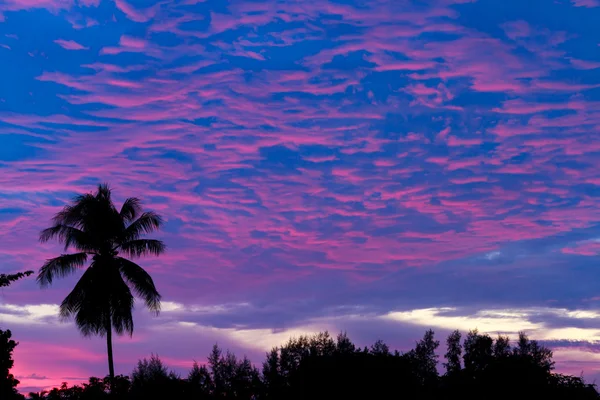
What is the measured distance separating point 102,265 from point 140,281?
2568mm

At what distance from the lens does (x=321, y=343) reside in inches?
3302

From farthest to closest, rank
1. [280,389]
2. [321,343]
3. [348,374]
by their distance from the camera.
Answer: [321,343] < [280,389] < [348,374]

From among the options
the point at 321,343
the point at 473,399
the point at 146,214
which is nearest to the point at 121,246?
the point at 146,214

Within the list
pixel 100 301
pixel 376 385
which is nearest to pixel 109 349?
pixel 100 301

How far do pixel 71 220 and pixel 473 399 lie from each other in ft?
94.3

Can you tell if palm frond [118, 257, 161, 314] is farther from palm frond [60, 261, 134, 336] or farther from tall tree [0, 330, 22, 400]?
tall tree [0, 330, 22, 400]

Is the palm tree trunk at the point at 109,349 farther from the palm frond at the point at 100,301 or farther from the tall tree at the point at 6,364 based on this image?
the tall tree at the point at 6,364

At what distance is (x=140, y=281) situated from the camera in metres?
47.4

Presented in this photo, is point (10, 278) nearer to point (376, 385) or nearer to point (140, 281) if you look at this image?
point (140, 281)

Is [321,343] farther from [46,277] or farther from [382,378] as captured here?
[46,277]

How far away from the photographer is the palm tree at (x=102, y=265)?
45781mm

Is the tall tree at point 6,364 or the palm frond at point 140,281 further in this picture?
the palm frond at point 140,281

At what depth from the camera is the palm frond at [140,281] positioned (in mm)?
47219

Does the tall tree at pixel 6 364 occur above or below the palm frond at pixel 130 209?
below
